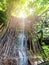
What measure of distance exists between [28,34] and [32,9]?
2.28 metres

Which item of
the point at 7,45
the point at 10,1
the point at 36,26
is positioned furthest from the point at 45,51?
the point at 10,1

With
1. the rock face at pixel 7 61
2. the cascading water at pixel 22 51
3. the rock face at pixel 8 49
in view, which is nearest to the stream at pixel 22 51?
the cascading water at pixel 22 51

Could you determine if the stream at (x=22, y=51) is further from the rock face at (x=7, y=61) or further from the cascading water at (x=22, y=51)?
the rock face at (x=7, y=61)

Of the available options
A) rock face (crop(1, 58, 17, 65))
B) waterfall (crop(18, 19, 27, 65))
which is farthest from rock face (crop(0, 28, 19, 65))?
waterfall (crop(18, 19, 27, 65))

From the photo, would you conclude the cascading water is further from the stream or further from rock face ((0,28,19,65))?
rock face ((0,28,19,65))

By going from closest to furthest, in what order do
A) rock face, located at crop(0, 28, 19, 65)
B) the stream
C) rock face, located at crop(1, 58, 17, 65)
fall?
rock face, located at crop(1, 58, 17, 65), rock face, located at crop(0, 28, 19, 65), the stream

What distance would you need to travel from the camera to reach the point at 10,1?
906 cm

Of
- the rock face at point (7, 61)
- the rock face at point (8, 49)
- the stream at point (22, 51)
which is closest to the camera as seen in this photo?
the rock face at point (7, 61)

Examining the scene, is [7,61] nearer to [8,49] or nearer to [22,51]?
[8,49]

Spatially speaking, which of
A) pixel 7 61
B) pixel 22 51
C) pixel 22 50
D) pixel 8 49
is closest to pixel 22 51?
pixel 22 51

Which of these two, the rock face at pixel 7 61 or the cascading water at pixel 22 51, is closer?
the rock face at pixel 7 61

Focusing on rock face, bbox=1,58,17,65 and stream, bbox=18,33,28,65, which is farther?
stream, bbox=18,33,28,65

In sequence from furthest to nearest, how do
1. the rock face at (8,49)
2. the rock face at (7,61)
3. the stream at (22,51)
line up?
the stream at (22,51), the rock face at (8,49), the rock face at (7,61)

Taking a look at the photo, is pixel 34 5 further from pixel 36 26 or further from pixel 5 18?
pixel 5 18
